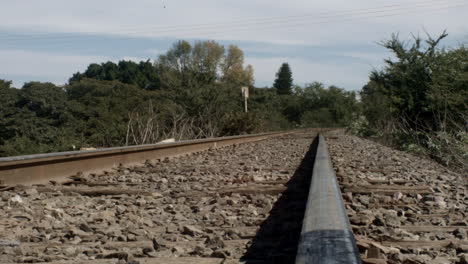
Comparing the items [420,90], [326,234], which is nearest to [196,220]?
[326,234]

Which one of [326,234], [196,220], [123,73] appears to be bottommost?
[196,220]

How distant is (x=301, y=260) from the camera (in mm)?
1650

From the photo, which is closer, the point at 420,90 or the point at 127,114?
the point at 420,90

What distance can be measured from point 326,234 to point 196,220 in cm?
134

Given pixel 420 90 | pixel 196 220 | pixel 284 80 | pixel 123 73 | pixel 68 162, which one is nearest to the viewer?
pixel 196 220

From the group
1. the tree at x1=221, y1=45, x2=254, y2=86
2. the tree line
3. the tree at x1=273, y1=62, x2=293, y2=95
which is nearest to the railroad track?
the tree line

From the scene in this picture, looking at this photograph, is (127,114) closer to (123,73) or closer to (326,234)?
(326,234)

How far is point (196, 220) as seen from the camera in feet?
10.5

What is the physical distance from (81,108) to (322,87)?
3539 inches

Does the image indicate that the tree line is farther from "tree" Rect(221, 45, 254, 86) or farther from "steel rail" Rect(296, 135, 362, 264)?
"tree" Rect(221, 45, 254, 86)

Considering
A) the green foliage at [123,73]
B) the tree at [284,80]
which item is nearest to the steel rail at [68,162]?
the green foliage at [123,73]

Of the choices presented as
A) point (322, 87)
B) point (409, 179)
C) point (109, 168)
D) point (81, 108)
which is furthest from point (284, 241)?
point (322, 87)

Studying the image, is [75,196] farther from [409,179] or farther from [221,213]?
[409,179]

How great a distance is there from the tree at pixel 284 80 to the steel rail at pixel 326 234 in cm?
12905
